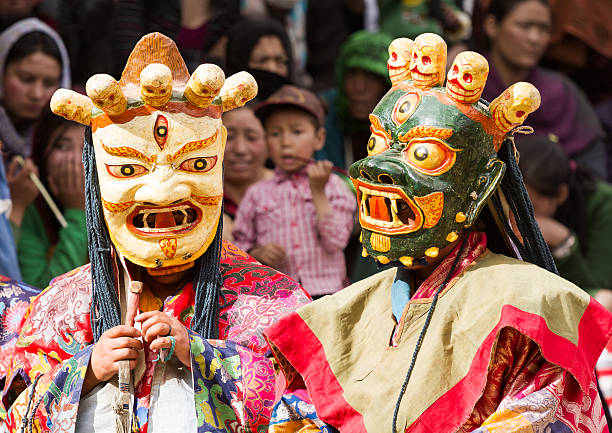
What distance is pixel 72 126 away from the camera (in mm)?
6047

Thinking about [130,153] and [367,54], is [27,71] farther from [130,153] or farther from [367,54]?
[130,153]

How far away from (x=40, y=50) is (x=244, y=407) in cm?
291

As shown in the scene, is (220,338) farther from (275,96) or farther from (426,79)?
(275,96)

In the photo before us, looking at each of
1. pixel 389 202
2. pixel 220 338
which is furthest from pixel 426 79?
pixel 220 338

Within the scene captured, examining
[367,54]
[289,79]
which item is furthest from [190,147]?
[367,54]

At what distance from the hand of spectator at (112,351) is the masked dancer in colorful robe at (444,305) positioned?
44 cm

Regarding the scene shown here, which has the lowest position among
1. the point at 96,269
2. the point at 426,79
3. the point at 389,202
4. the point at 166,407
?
the point at 166,407

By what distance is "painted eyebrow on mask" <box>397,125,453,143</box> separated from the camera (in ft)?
11.9

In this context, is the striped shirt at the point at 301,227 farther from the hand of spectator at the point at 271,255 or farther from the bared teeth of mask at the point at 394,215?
the bared teeth of mask at the point at 394,215

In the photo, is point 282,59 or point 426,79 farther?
point 282,59

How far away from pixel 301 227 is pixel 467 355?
2.36 metres

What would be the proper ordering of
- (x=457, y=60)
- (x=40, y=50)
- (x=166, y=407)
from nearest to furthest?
(x=457, y=60) < (x=166, y=407) < (x=40, y=50)

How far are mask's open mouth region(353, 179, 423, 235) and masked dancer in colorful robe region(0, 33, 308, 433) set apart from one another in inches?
25.2

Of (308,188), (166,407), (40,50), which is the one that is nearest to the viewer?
(166,407)
